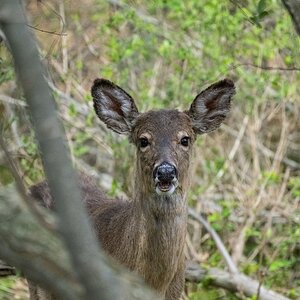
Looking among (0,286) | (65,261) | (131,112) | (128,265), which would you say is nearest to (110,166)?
(0,286)

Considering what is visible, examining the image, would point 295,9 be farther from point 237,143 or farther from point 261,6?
point 237,143

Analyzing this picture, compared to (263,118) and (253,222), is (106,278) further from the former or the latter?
(263,118)

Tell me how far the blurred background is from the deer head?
5.93ft

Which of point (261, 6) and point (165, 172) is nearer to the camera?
point (261, 6)

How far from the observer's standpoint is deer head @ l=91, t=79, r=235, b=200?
6.28 meters

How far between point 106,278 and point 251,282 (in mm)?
6341

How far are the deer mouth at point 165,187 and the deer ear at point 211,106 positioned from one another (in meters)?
0.99

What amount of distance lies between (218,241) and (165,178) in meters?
3.44

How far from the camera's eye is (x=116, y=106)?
729 centimetres

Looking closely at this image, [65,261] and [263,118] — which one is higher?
[65,261]

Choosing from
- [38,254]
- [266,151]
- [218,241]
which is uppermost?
[38,254]

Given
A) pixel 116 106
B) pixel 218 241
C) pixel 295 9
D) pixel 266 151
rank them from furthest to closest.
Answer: pixel 266 151, pixel 218 241, pixel 116 106, pixel 295 9

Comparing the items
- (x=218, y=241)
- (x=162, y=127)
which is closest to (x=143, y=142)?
(x=162, y=127)

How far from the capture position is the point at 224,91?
729 centimetres
